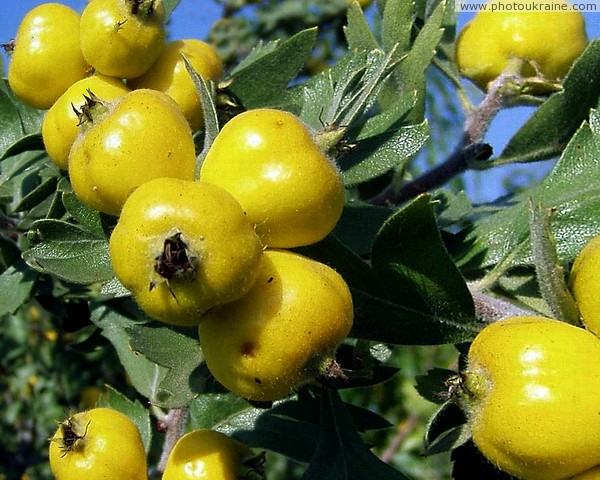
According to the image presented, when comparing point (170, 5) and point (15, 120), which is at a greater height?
point (170, 5)

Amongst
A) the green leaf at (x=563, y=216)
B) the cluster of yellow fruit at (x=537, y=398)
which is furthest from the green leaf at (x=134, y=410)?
the cluster of yellow fruit at (x=537, y=398)

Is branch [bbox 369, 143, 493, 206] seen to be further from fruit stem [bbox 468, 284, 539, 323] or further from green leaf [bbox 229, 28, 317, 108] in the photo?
fruit stem [bbox 468, 284, 539, 323]

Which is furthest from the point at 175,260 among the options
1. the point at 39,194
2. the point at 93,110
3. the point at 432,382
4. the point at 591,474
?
the point at 39,194

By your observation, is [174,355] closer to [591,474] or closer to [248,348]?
[248,348]

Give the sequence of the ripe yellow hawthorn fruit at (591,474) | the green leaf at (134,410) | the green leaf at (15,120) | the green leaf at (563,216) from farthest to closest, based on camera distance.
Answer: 1. the green leaf at (15,120)
2. the green leaf at (134,410)
3. the green leaf at (563,216)
4. the ripe yellow hawthorn fruit at (591,474)

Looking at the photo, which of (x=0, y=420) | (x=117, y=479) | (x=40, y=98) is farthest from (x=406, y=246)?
(x=0, y=420)

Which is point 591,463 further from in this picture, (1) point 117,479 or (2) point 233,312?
(1) point 117,479

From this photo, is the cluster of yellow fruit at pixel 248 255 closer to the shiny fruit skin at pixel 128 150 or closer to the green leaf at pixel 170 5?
the shiny fruit skin at pixel 128 150
